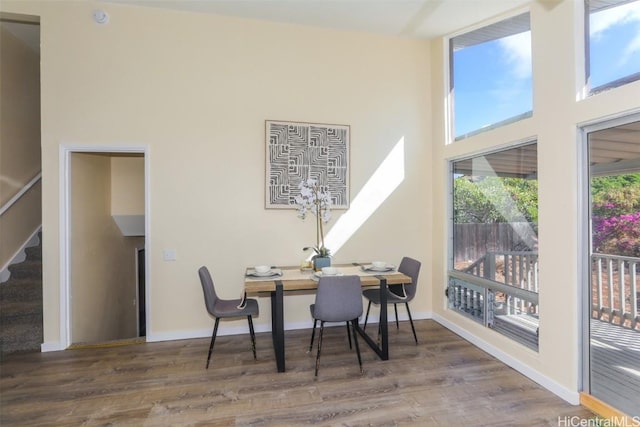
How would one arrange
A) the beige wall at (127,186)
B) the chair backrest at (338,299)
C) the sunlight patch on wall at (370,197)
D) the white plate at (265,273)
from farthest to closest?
1. the beige wall at (127,186)
2. the sunlight patch on wall at (370,197)
3. the white plate at (265,273)
4. the chair backrest at (338,299)

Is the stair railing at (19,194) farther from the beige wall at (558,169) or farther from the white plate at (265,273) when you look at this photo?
the beige wall at (558,169)

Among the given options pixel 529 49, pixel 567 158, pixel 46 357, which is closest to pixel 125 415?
pixel 46 357

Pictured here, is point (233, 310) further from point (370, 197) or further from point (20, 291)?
point (20, 291)

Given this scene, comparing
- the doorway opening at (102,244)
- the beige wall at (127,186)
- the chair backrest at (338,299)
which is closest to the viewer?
the chair backrest at (338,299)

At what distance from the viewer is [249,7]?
3271 millimetres

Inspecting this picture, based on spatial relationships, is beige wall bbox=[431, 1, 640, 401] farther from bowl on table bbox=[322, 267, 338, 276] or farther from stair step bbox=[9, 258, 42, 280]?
stair step bbox=[9, 258, 42, 280]

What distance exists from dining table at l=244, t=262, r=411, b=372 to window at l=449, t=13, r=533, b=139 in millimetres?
1890

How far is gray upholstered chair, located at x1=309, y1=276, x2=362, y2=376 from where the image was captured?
2586 millimetres

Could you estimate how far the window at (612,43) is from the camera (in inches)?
77.8

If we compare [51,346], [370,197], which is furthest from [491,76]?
[51,346]

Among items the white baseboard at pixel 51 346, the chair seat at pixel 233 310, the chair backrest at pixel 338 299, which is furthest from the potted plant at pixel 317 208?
the white baseboard at pixel 51 346

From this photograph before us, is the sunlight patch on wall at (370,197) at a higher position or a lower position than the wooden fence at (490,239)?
higher

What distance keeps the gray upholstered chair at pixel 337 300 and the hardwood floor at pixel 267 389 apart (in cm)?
36

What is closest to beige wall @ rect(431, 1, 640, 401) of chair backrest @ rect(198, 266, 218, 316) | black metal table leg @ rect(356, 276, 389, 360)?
black metal table leg @ rect(356, 276, 389, 360)
